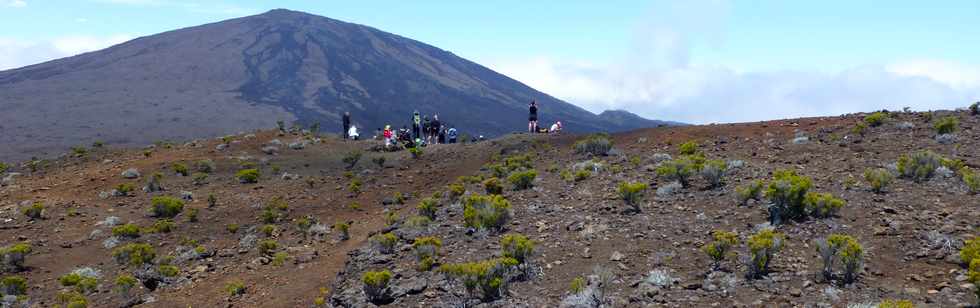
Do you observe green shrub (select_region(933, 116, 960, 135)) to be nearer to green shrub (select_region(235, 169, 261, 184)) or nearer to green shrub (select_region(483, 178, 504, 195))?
green shrub (select_region(483, 178, 504, 195))

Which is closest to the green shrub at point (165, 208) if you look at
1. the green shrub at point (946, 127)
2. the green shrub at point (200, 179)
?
the green shrub at point (200, 179)

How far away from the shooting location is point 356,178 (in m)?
20.2

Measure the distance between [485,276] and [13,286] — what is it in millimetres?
9185

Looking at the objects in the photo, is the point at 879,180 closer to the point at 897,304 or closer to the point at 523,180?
the point at 897,304

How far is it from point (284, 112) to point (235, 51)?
129ft

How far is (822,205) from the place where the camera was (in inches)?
340

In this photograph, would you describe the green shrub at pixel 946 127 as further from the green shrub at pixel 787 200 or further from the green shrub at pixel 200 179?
the green shrub at pixel 200 179

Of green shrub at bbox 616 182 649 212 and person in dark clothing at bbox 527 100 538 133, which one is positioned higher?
person in dark clothing at bbox 527 100 538 133

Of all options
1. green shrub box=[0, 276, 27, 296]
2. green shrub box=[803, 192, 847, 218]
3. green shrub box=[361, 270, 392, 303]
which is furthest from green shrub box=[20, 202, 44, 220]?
green shrub box=[803, 192, 847, 218]

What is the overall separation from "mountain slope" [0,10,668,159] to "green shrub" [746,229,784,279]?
60.0m

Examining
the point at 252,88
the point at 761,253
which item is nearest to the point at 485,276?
the point at 761,253

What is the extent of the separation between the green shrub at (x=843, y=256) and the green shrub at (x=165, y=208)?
595 inches

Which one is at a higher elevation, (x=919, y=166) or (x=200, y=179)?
(x=919, y=166)

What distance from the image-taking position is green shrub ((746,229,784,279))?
279 inches
